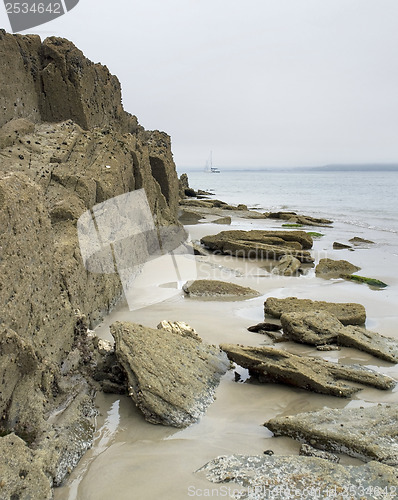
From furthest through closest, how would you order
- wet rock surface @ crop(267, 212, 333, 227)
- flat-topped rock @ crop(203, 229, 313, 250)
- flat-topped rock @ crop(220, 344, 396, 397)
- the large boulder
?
wet rock surface @ crop(267, 212, 333, 227)
flat-topped rock @ crop(203, 229, 313, 250)
the large boulder
flat-topped rock @ crop(220, 344, 396, 397)

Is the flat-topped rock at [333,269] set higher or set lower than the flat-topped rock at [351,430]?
lower

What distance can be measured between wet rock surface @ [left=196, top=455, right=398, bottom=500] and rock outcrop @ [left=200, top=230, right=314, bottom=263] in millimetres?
8603

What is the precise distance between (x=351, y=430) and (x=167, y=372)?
60.8 inches

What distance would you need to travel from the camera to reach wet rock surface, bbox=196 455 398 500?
2689 millimetres

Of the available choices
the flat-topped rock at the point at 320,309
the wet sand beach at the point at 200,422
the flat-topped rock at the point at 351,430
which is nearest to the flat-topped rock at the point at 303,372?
the wet sand beach at the point at 200,422

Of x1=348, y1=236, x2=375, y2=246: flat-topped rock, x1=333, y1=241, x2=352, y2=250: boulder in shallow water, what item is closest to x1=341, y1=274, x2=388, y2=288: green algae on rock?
x1=333, y1=241, x2=352, y2=250: boulder in shallow water

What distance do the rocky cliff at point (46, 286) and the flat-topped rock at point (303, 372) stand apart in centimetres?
157

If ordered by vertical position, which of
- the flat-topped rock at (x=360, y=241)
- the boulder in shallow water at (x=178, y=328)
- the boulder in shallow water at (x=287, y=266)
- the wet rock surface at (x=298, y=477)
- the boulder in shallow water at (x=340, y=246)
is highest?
the boulder in shallow water at (x=178, y=328)

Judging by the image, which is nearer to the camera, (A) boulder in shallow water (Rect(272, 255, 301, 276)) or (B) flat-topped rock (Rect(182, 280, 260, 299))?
(B) flat-topped rock (Rect(182, 280, 260, 299))

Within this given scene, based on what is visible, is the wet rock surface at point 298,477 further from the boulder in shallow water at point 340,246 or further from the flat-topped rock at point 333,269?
the boulder in shallow water at point 340,246

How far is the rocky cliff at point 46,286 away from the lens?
9.48 feet

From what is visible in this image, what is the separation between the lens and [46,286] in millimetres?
3789

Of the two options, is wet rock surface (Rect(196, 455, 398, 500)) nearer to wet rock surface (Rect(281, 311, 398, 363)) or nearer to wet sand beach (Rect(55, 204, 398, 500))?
wet sand beach (Rect(55, 204, 398, 500))

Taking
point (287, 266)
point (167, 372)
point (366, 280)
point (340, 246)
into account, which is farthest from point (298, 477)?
point (340, 246)
